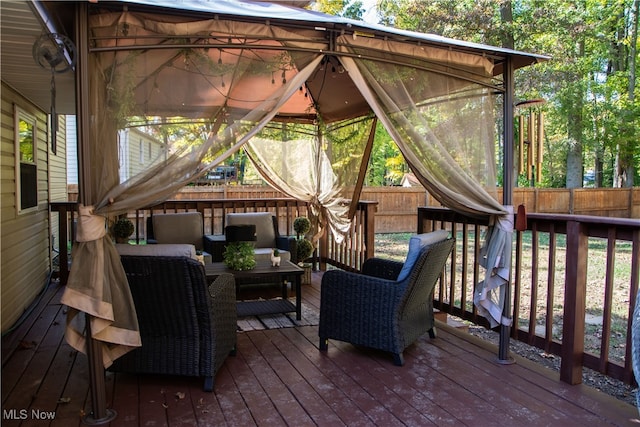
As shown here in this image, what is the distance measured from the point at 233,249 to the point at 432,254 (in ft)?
6.87

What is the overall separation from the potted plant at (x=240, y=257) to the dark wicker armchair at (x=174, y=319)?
1.49 meters

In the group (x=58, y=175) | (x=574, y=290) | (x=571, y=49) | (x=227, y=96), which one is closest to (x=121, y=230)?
(x=58, y=175)

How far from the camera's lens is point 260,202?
7137 millimetres

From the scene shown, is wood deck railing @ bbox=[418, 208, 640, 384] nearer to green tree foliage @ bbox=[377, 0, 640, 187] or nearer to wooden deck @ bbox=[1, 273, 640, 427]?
wooden deck @ bbox=[1, 273, 640, 427]

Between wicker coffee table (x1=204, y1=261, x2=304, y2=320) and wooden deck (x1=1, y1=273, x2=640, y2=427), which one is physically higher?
wicker coffee table (x1=204, y1=261, x2=304, y2=320)

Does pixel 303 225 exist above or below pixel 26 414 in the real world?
above

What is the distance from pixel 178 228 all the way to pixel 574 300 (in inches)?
180

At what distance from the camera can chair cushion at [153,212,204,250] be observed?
6.04m

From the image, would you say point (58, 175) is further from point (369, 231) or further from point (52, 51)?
point (52, 51)

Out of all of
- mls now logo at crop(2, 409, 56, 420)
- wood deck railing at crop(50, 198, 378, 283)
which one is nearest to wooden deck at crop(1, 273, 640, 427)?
mls now logo at crop(2, 409, 56, 420)

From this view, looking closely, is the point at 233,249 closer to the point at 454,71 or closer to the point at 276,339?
the point at 276,339

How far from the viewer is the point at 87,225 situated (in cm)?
261

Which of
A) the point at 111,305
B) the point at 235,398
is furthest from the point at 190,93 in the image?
the point at 235,398

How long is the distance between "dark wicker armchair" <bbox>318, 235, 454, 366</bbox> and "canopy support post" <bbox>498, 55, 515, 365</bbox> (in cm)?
52
